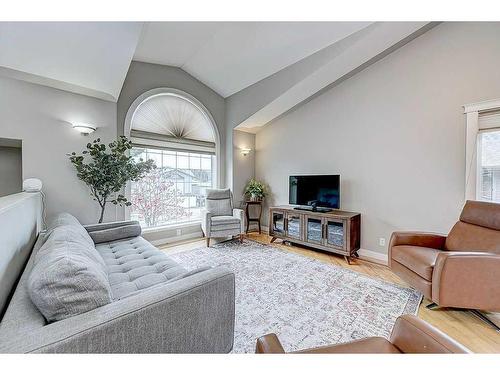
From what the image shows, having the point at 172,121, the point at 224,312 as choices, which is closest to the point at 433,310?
the point at 224,312

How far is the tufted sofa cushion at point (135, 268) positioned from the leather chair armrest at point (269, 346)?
1.87ft

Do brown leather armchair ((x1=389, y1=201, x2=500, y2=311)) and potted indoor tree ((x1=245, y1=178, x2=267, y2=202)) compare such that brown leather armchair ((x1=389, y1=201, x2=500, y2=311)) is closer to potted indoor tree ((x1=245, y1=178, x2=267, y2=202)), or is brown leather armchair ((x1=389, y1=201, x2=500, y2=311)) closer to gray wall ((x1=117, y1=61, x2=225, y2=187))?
potted indoor tree ((x1=245, y1=178, x2=267, y2=202))

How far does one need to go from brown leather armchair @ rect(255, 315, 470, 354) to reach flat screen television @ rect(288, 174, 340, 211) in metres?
2.54

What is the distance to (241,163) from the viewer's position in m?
4.76

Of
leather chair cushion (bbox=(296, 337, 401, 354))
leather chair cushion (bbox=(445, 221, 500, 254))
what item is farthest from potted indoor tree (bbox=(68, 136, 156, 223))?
leather chair cushion (bbox=(445, 221, 500, 254))

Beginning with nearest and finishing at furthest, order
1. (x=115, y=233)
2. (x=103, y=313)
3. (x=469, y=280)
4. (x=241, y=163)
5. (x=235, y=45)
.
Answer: (x=103, y=313)
(x=469, y=280)
(x=115, y=233)
(x=235, y=45)
(x=241, y=163)

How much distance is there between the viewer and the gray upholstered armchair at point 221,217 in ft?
12.3

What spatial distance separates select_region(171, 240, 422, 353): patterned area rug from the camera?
164 cm

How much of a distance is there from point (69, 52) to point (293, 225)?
362 centimetres

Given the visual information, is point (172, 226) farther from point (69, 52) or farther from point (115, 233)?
point (69, 52)

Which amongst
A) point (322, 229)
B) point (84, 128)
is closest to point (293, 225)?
point (322, 229)

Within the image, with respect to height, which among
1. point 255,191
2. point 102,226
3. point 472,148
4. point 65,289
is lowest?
point 102,226

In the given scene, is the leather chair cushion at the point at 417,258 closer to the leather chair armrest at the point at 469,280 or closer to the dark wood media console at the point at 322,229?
the leather chair armrest at the point at 469,280
